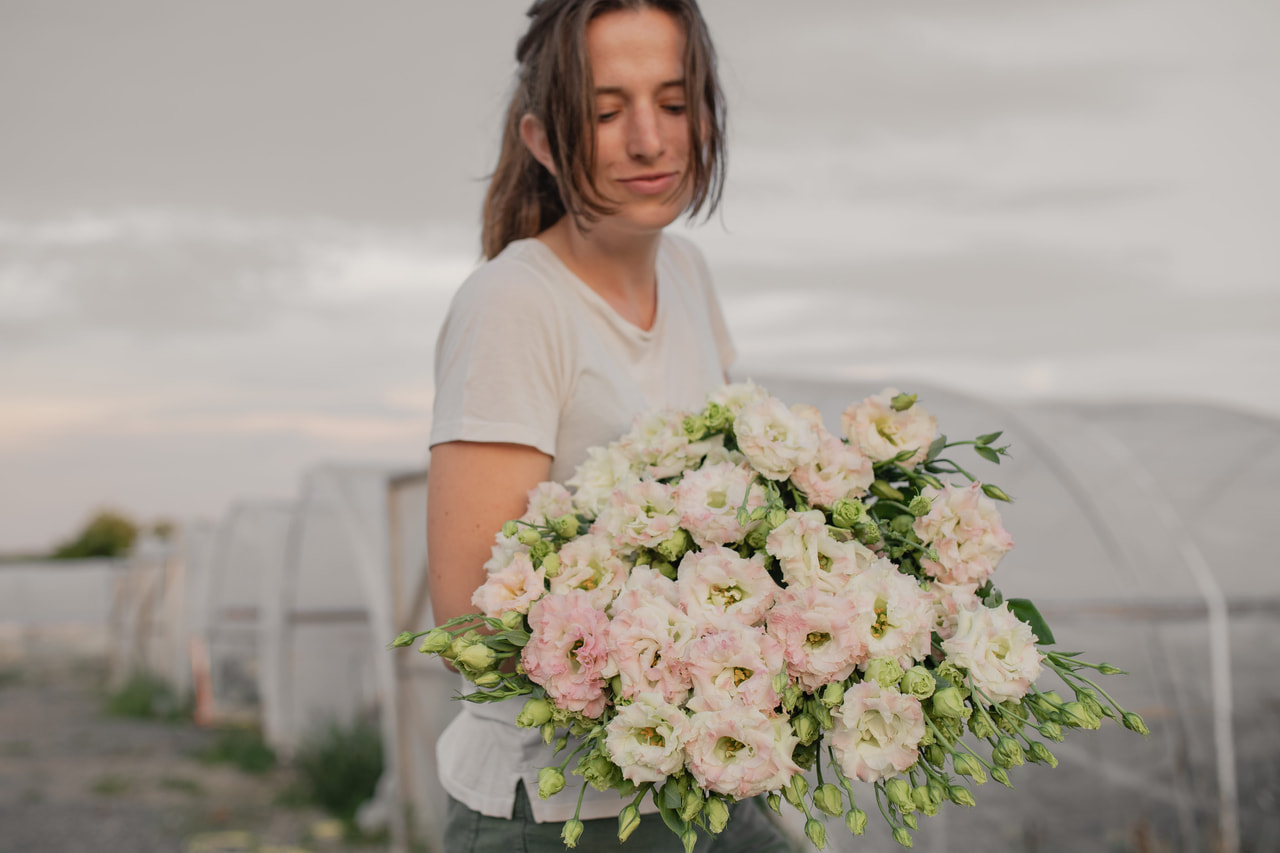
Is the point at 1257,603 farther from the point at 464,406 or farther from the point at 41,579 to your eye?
the point at 41,579

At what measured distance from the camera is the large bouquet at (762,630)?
1430 mm

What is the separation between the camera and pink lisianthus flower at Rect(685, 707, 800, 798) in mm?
1400

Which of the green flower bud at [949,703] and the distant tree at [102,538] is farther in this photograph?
the distant tree at [102,538]

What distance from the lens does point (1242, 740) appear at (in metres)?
5.97

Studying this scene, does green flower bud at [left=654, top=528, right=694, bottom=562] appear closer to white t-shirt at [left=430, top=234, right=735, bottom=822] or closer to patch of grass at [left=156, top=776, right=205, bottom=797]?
white t-shirt at [left=430, top=234, right=735, bottom=822]

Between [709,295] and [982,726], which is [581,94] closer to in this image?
[709,295]

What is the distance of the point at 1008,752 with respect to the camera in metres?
1.45

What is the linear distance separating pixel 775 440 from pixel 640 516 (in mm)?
238

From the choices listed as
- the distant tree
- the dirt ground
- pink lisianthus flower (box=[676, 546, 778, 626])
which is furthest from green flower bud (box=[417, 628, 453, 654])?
the distant tree

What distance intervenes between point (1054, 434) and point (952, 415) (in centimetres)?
66

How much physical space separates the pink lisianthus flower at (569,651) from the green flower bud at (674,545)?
0.14m

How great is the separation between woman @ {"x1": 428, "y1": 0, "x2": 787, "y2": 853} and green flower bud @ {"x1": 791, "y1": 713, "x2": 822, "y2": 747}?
45 centimetres

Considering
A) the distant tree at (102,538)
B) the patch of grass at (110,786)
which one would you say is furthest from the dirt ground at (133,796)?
the distant tree at (102,538)

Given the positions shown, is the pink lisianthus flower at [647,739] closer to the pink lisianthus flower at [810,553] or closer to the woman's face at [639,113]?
the pink lisianthus flower at [810,553]
